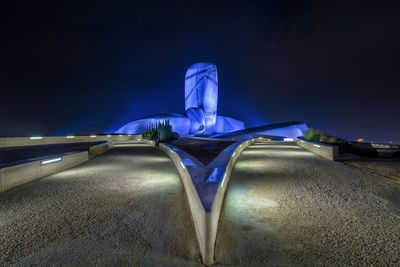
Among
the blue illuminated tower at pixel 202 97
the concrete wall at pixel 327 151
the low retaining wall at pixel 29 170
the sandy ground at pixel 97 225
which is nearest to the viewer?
the sandy ground at pixel 97 225

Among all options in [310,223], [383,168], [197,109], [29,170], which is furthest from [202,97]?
[310,223]

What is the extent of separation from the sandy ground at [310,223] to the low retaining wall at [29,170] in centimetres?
491

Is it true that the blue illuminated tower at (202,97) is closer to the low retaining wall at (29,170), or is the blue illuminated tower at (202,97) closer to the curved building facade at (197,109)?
the curved building facade at (197,109)

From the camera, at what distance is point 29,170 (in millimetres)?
6391

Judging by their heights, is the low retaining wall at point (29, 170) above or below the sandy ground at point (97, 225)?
above

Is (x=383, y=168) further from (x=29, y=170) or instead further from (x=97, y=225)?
(x=29, y=170)

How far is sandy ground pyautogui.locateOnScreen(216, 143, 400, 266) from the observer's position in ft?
9.16

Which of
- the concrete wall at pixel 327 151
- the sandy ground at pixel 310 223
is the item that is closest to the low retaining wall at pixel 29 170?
the sandy ground at pixel 310 223

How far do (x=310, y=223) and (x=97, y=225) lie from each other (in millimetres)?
3139

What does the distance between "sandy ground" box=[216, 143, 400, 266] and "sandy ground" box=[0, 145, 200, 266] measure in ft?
2.24

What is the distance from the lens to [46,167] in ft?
24.1

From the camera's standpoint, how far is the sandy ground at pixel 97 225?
8.99ft

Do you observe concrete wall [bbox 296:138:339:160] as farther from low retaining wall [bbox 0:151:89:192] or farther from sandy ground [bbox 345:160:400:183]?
low retaining wall [bbox 0:151:89:192]

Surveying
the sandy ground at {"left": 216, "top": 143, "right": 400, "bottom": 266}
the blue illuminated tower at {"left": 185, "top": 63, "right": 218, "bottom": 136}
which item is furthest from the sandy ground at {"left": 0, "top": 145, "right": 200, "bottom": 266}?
the blue illuminated tower at {"left": 185, "top": 63, "right": 218, "bottom": 136}
